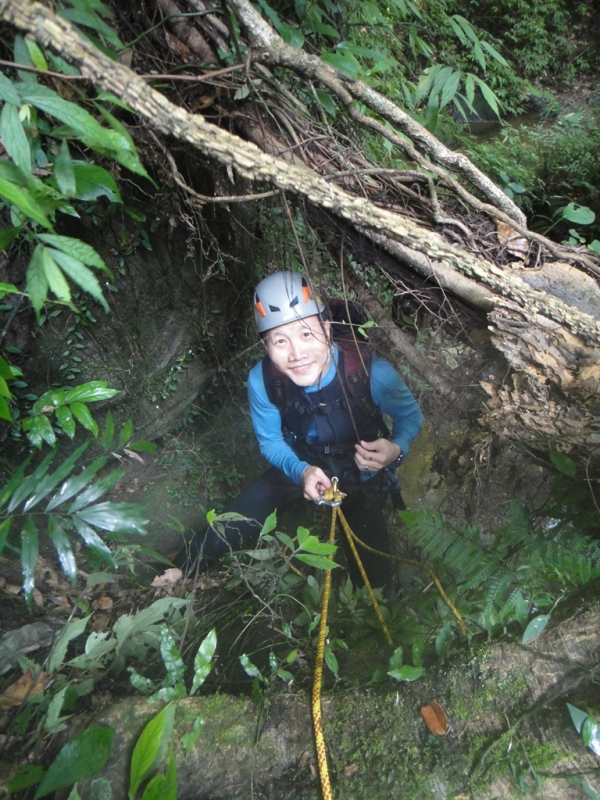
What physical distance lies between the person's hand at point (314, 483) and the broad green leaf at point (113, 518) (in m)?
1.05

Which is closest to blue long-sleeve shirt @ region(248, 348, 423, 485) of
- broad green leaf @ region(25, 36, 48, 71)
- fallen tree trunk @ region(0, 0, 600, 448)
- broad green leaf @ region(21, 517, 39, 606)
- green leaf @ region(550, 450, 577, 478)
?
fallen tree trunk @ region(0, 0, 600, 448)

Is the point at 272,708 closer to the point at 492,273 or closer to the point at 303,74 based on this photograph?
the point at 492,273

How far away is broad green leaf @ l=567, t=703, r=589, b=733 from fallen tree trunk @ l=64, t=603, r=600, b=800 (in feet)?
0.08

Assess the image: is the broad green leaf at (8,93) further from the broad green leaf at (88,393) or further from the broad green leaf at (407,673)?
the broad green leaf at (407,673)

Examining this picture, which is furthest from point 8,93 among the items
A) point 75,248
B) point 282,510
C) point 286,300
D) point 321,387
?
point 282,510

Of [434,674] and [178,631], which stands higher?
[434,674]

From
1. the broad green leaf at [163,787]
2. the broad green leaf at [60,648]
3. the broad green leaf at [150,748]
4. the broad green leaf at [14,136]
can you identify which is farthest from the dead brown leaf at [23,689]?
the broad green leaf at [14,136]

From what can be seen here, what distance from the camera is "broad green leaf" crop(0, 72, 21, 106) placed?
3.99 feet

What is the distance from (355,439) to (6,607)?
2.11 m

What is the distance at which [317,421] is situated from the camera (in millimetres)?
2814

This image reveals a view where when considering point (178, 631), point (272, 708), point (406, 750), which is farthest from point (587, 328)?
point (178, 631)

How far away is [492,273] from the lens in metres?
1.92

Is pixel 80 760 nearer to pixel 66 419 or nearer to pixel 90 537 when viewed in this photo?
pixel 90 537

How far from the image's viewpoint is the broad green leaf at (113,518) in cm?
188
